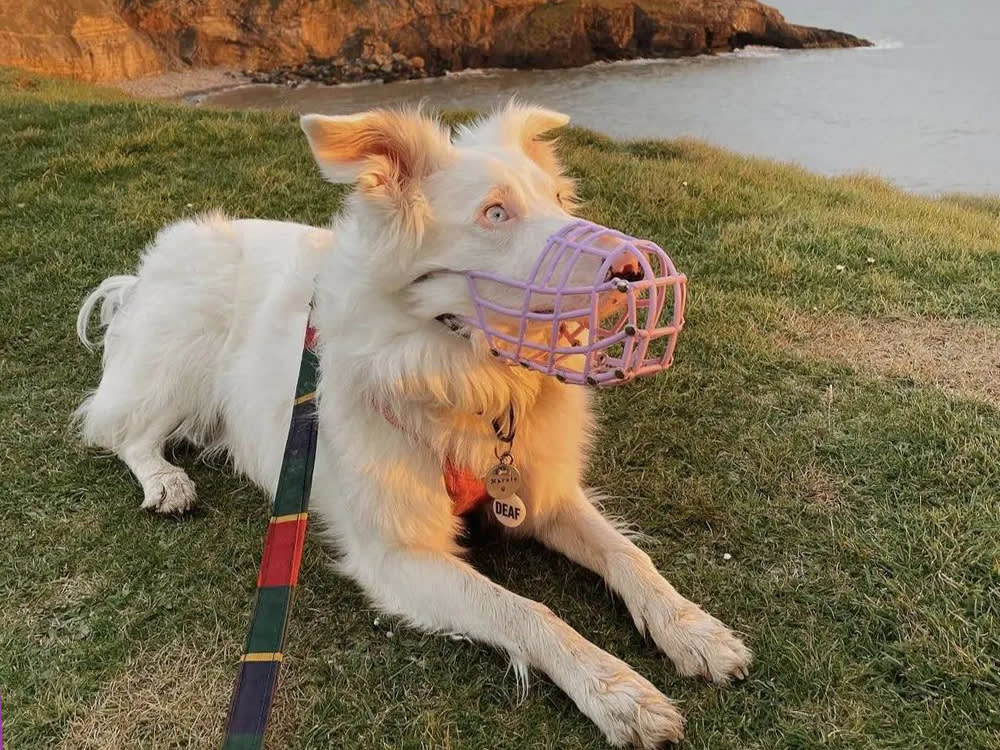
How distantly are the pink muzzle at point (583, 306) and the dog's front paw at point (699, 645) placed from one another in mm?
846

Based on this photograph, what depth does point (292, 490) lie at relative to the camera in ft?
8.37

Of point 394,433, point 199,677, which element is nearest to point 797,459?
point 394,433

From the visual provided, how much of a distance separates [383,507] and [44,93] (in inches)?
476

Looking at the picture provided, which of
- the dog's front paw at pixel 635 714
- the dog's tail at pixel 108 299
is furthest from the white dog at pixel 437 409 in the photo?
the dog's tail at pixel 108 299

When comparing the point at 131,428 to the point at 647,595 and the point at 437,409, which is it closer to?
the point at 437,409

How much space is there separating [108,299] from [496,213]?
3.01m

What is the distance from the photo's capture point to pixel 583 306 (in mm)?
2023

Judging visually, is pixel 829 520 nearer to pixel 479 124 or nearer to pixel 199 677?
pixel 479 124

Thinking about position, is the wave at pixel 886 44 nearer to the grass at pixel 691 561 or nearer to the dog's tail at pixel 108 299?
the grass at pixel 691 561

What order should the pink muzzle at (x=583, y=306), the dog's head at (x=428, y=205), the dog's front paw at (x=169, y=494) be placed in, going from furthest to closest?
the dog's front paw at (x=169, y=494) < the dog's head at (x=428, y=205) < the pink muzzle at (x=583, y=306)

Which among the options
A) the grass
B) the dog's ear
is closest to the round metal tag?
the grass

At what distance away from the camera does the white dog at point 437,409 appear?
227cm

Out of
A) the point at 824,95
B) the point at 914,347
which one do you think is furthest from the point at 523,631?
the point at 824,95

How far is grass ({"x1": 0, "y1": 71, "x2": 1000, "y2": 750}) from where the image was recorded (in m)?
2.29
